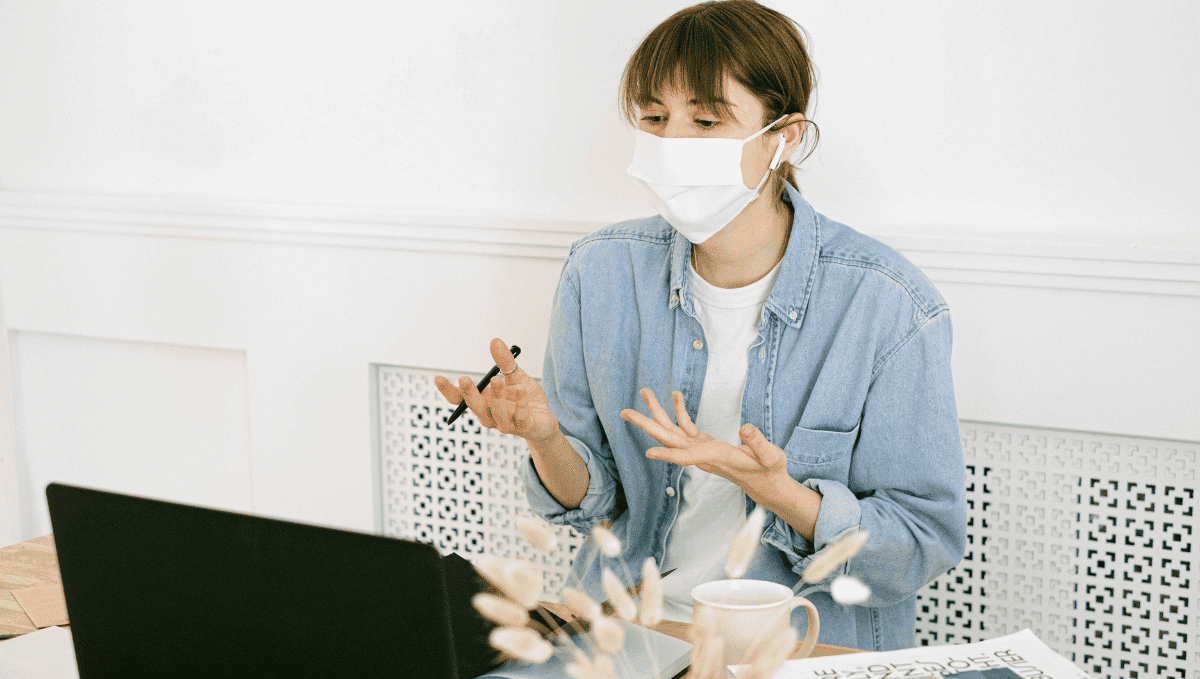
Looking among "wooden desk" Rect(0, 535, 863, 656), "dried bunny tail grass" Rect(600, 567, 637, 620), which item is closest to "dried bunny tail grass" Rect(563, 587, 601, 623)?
"dried bunny tail grass" Rect(600, 567, 637, 620)

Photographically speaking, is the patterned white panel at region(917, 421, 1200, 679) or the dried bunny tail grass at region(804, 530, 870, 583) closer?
the dried bunny tail grass at region(804, 530, 870, 583)

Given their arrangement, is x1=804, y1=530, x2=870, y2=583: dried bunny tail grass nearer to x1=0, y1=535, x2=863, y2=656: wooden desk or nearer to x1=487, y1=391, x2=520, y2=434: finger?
x1=0, y1=535, x2=863, y2=656: wooden desk

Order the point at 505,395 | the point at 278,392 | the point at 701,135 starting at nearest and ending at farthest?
1. the point at 505,395
2. the point at 701,135
3. the point at 278,392

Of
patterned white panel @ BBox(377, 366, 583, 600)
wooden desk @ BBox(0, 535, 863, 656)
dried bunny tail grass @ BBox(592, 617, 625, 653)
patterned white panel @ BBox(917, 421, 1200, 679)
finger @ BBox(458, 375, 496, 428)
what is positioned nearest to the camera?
dried bunny tail grass @ BBox(592, 617, 625, 653)

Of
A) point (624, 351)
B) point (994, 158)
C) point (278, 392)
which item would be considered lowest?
point (278, 392)

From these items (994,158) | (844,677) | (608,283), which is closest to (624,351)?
(608,283)

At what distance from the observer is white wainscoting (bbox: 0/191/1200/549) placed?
138cm

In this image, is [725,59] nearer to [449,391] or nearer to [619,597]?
[449,391]

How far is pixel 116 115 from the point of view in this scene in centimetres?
203

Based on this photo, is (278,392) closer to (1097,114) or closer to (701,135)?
(701,135)

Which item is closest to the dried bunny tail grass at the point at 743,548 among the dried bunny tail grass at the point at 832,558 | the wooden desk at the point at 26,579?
the dried bunny tail grass at the point at 832,558

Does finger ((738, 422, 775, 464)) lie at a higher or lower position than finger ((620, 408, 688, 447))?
lower

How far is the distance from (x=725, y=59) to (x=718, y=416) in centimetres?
46

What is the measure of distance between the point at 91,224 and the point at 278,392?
55 cm
